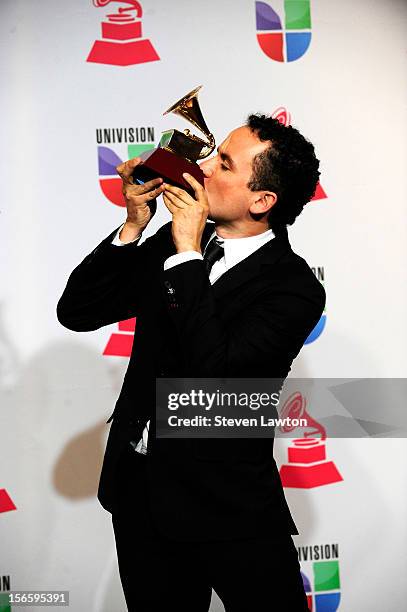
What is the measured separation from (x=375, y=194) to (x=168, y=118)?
80 cm

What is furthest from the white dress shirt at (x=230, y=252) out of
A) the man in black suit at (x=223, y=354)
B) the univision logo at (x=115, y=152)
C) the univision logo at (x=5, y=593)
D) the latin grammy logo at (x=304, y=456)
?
the univision logo at (x=5, y=593)

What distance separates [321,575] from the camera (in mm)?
2867

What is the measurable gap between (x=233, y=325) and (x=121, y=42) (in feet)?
5.08

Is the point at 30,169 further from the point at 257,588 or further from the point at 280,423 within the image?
the point at 257,588

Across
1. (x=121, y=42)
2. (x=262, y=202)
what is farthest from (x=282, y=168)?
(x=121, y=42)

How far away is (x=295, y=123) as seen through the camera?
110 inches

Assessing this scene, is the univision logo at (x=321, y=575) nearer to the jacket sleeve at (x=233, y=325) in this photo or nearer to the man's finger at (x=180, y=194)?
the jacket sleeve at (x=233, y=325)

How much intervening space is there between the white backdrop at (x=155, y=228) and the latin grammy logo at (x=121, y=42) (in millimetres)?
28

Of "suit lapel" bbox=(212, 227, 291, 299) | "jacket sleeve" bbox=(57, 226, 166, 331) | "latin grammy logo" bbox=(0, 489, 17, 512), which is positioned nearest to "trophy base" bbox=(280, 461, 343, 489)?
"latin grammy logo" bbox=(0, 489, 17, 512)

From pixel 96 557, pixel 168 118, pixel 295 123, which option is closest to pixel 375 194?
pixel 295 123

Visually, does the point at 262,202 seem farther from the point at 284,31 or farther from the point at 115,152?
the point at 284,31

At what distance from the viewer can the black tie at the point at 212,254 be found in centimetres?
176

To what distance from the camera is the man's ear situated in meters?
1.74

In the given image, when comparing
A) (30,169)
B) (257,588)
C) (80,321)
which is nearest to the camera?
(257,588)
